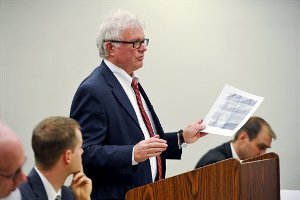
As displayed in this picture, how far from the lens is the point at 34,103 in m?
4.24

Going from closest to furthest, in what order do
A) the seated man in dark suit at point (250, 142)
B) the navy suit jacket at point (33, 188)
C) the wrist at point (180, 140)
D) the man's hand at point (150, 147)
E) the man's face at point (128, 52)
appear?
the navy suit jacket at point (33, 188) → the man's hand at point (150, 147) → the man's face at point (128, 52) → the wrist at point (180, 140) → the seated man in dark suit at point (250, 142)

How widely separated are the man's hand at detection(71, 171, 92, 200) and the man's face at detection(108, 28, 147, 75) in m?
0.68

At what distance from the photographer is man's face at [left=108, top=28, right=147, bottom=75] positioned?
8.18 ft

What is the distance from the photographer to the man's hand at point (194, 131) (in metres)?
2.52

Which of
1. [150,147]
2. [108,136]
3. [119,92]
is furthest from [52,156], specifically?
[119,92]

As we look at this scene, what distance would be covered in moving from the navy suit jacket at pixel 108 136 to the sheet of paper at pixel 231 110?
34 cm

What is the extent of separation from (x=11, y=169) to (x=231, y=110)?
58.8 inches

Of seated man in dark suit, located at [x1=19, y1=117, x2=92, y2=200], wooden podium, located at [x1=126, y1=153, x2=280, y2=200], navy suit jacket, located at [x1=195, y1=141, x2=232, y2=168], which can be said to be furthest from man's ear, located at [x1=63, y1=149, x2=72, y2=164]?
navy suit jacket, located at [x1=195, y1=141, x2=232, y2=168]

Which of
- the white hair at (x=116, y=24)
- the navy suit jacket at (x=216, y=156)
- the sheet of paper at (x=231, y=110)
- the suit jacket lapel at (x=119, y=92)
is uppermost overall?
the white hair at (x=116, y=24)

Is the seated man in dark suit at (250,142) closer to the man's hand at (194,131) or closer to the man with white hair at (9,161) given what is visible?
the man's hand at (194,131)

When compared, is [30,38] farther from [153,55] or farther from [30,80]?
[153,55]

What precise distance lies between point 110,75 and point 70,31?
1909 millimetres

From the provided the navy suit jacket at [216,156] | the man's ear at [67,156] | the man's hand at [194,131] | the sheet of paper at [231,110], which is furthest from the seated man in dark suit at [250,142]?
the man's ear at [67,156]

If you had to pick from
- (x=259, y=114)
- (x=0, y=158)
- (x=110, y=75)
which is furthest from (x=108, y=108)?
(x=259, y=114)
